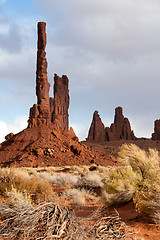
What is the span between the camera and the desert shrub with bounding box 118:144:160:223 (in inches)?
274

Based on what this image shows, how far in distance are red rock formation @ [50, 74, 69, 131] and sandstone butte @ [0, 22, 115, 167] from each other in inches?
1190

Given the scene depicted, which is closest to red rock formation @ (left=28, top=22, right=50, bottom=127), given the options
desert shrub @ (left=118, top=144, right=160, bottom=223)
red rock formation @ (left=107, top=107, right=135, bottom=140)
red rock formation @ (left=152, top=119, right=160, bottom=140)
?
desert shrub @ (left=118, top=144, right=160, bottom=223)

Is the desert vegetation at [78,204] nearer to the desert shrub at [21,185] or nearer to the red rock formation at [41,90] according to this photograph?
the desert shrub at [21,185]

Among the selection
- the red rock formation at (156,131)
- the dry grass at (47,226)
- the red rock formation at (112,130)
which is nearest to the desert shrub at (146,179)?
the dry grass at (47,226)

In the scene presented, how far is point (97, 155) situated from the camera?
144 ft

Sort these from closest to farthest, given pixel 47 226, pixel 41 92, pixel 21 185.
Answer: pixel 47 226, pixel 21 185, pixel 41 92

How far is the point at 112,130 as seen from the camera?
96.6m

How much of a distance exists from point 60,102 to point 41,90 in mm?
33709

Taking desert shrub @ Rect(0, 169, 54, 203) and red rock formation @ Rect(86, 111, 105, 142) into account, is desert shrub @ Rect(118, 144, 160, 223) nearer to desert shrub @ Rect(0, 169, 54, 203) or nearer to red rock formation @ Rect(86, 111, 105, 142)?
desert shrub @ Rect(0, 169, 54, 203)

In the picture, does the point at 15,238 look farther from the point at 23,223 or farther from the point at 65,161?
the point at 65,161

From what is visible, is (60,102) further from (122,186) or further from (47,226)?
(47,226)

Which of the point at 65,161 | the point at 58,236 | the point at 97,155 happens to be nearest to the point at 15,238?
the point at 58,236

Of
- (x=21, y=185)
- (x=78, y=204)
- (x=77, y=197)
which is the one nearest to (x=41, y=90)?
(x=77, y=197)

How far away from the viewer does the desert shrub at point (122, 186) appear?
27.8 ft
